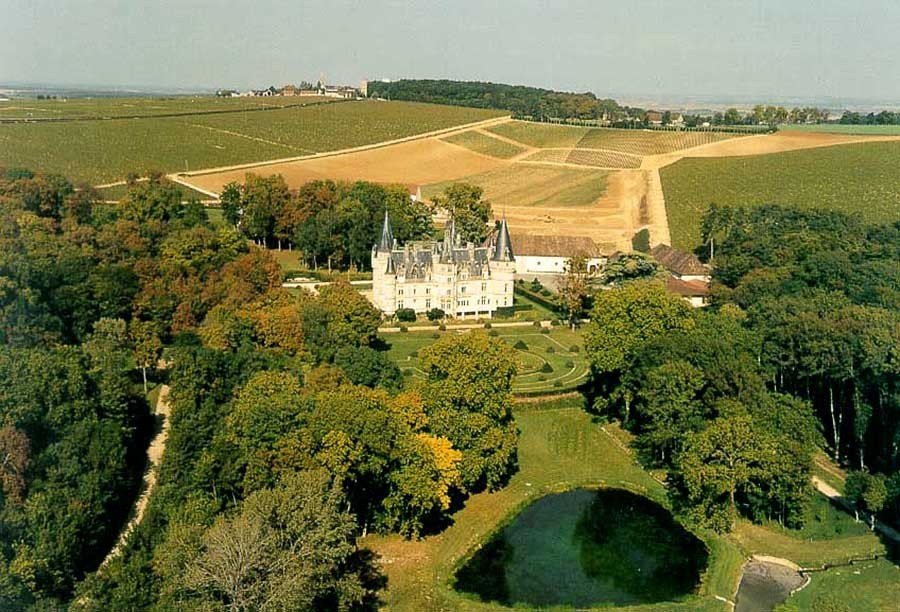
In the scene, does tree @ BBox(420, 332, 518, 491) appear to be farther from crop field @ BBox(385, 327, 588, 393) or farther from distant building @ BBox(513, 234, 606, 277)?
distant building @ BBox(513, 234, 606, 277)

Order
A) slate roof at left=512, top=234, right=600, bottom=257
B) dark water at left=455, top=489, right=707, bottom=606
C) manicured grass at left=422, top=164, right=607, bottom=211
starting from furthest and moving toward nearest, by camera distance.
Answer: manicured grass at left=422, top=164, right=607, bottom=211 → slate roof at left=512, top=234, right=600, bottom=257 → dark water at left=455, top=489, right=707, bottom=606

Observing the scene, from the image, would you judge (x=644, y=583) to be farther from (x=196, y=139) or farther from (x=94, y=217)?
(x=196, y=139)

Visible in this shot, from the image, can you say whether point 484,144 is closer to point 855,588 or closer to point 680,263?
point 680,263

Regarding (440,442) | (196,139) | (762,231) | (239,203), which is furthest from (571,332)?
(196,139)

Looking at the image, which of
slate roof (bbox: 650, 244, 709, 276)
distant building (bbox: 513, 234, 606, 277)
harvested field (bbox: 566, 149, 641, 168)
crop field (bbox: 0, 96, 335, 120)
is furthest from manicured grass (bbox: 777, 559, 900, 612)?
crop field (bbox: 0, 96, 335, 120)

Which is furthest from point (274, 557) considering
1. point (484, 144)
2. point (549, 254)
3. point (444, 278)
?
point (484, 144)
